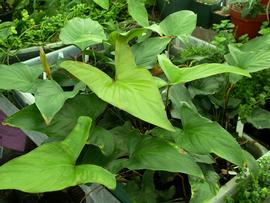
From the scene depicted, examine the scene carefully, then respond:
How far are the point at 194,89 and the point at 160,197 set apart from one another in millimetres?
232

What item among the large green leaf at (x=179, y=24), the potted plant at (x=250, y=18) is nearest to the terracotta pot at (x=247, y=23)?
the potted plant at (x=250, y=18)

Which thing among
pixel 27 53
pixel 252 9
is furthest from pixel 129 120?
pixel 252 9

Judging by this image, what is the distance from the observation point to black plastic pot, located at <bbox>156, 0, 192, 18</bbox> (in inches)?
48.1

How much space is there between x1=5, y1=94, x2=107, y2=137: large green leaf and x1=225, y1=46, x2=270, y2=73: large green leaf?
10.5 inches

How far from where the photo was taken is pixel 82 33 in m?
0.82

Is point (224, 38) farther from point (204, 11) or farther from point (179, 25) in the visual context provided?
point (204, 11)

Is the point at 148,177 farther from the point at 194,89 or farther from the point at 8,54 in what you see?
the point at 8,54

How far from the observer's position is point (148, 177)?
0.65 meters

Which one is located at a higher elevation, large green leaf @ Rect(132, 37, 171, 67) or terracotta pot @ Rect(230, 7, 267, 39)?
large green leaf @ Rect(132, 37, 171, 67)

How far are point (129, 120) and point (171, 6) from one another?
632mm

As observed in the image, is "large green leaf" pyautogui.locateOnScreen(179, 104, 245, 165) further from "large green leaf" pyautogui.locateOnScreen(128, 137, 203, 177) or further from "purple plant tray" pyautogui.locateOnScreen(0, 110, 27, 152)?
"purple plant tray" pyautogui.locateOnScreen(0, 110, 27, 152)

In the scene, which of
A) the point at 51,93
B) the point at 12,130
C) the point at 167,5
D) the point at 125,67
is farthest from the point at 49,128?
the point at 167,5

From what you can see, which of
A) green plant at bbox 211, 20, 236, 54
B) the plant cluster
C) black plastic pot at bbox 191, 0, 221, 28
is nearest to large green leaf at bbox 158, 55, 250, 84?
green plant at bbox 211, 20, 236, 54

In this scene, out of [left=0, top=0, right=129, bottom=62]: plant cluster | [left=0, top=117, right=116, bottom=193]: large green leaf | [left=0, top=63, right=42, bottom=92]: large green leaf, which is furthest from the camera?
[left=0, top=0, right=129, bottom=62]: plant cluster
